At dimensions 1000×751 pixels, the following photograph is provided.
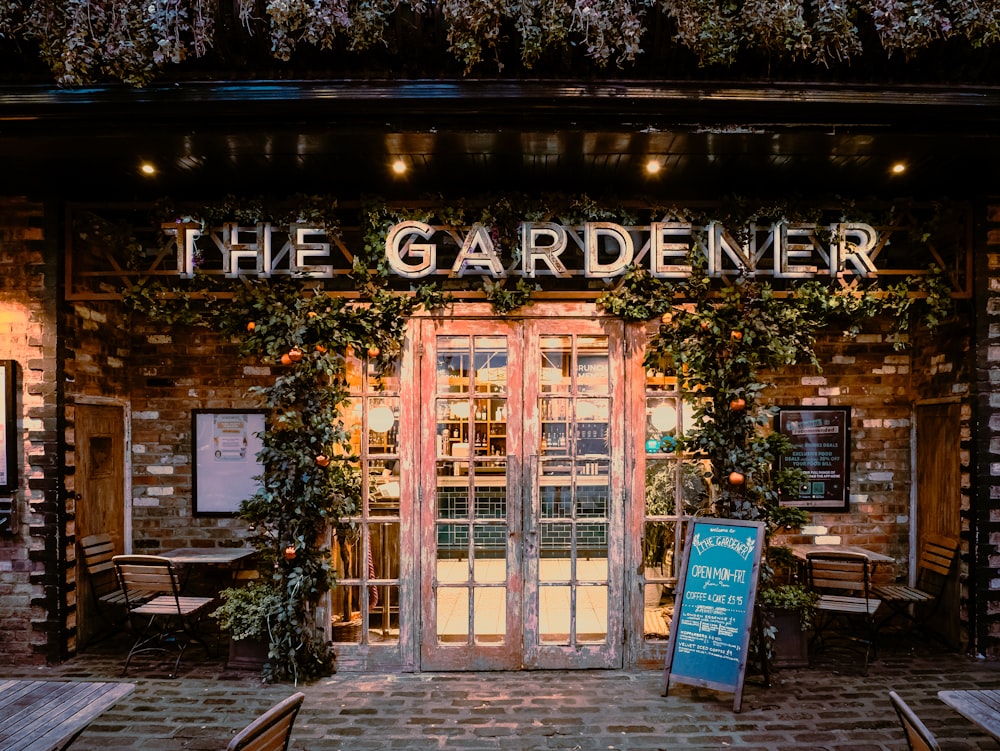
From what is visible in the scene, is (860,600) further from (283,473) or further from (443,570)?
(283,473)

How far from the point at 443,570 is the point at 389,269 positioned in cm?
243

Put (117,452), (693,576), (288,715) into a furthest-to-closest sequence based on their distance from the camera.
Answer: (117,452), (693,576), (288,715)

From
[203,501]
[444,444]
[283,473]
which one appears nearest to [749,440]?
[444,444]

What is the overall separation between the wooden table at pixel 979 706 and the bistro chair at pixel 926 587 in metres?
2.44

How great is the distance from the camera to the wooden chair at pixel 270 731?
2285 millimetres

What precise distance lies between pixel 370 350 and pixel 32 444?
289 centimetres

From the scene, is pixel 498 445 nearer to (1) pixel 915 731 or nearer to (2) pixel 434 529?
(2) pixel 434 529

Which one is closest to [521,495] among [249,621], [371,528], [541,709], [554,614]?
[554,614]

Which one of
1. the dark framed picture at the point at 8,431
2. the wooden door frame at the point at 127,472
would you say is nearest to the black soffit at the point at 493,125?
the dark framed picture at the point at 8,431

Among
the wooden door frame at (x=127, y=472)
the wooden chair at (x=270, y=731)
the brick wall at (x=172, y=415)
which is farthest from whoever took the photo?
the brick wall at (x=172, y=415)

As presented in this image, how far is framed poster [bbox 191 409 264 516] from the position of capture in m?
6.65

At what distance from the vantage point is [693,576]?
15.6ft

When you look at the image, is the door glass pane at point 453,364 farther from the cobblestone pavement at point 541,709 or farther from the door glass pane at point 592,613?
the cobblestone pavement at point 541,709

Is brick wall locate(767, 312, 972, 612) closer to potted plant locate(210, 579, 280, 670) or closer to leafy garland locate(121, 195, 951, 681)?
leafy garland locate(121, 195, 951, 681)
